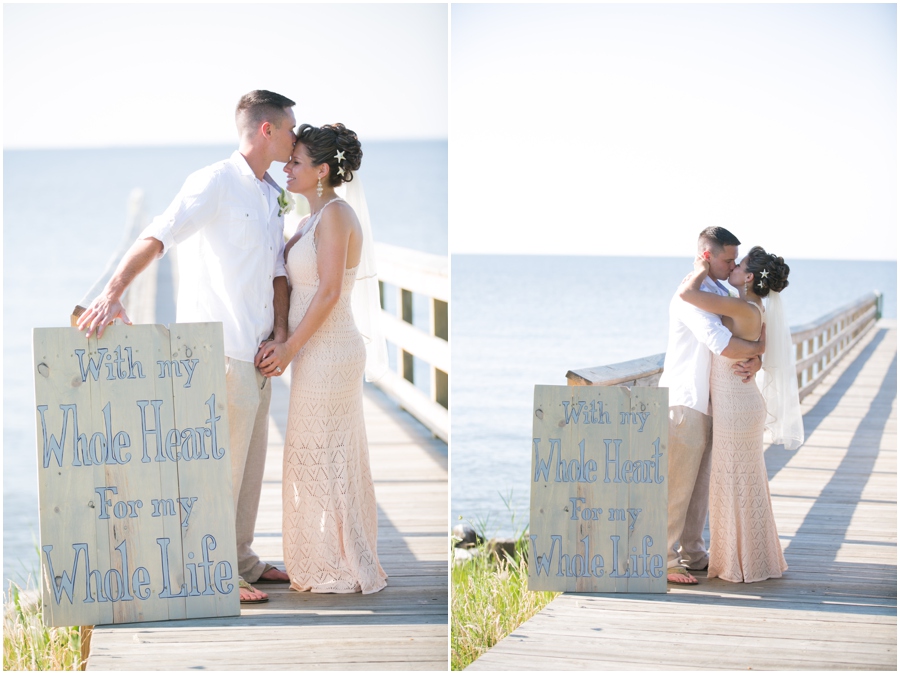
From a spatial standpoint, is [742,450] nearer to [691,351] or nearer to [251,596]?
[691,351]

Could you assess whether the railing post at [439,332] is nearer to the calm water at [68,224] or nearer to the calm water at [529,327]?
the calm water at [529,327]

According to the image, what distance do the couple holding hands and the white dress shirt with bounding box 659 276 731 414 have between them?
1327 millimetres

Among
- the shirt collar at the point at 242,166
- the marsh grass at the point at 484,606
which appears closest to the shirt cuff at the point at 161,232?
the shirt collar at the point at 242,166

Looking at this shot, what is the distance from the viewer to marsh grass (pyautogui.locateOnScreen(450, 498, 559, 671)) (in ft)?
12.4

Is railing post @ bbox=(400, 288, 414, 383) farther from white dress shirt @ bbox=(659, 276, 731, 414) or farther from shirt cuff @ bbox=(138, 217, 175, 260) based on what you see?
shirt cuff @ bbox=(138, 217, 175, 260)

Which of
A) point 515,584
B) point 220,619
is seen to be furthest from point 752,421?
point 220,619

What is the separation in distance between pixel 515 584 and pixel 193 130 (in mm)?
42473

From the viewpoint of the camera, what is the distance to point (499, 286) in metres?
41.0

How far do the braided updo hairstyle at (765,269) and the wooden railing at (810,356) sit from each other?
2.40 feet

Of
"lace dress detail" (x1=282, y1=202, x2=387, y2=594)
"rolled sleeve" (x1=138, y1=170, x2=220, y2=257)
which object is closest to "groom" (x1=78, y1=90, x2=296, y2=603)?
"rolled sleeve" (x1=138, y1=170, x2=220, y2=257)

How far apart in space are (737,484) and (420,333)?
110 inches

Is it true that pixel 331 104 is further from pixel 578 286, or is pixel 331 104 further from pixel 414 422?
pixel 414 422

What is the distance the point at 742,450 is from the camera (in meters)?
3.87

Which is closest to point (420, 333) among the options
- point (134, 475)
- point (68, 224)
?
point (134, 475)
